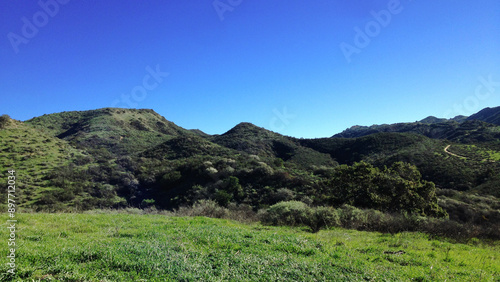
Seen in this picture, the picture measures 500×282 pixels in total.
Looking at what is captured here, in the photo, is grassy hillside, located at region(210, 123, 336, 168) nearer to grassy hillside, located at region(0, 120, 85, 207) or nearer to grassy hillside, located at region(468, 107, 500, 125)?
grassy hillside, located at region(0, 120, 85, 207)

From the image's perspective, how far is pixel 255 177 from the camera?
35.1 meters

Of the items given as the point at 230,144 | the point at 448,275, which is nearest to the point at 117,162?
the point at 230,144

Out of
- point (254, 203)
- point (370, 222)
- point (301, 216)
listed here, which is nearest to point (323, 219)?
point (301, 216)

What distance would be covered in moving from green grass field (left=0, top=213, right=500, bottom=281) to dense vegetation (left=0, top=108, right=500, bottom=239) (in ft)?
17.9

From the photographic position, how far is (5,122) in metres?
47.7

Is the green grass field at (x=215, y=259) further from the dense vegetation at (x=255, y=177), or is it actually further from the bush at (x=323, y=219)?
the dense vegetation at (x=255, y=177)

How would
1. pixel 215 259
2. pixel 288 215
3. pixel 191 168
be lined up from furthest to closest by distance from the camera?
1. pixel 191 168
2. pixel 288 215
3. pixel 215 259

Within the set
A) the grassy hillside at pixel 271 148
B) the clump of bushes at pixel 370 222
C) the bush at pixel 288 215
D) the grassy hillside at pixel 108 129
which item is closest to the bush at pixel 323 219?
the clump of bushes at pixel 370 222

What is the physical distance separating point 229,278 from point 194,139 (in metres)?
61.9

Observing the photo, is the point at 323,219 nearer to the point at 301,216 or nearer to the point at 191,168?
the point at 301,216

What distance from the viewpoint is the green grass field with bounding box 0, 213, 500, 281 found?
4.70 meters

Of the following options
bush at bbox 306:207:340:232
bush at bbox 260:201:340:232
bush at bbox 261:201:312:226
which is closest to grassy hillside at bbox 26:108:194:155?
bush at bbox 261:201:312:226

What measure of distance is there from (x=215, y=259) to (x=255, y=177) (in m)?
29.4

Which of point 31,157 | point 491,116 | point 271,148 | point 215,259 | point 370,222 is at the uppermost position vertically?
point 491,116
